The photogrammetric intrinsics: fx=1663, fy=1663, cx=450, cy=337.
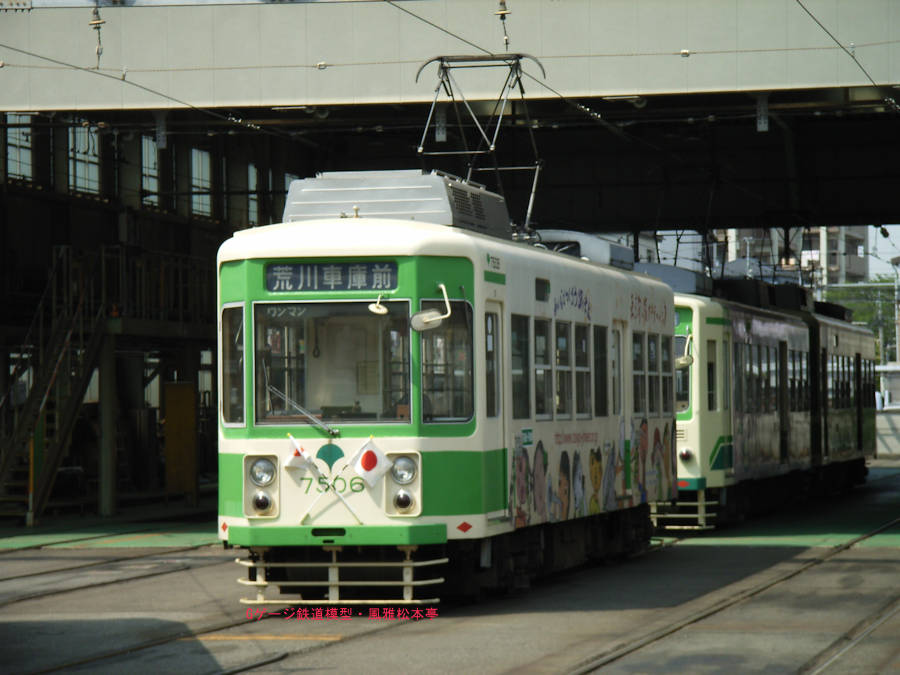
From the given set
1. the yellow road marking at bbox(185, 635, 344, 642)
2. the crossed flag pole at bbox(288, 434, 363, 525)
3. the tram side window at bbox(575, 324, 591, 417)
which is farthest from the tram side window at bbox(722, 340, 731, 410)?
the yellow road marking at bbox(185, 635, 344, 642)

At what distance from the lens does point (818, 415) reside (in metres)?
26.0

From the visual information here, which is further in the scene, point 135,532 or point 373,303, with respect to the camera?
point 135,532

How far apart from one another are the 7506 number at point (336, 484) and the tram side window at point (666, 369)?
572cm

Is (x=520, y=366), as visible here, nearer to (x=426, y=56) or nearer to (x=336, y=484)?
(x=336, y=484)

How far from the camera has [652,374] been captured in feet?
52.5

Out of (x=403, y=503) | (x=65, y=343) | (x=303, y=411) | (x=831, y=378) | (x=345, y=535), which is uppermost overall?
(x=65, y=343)

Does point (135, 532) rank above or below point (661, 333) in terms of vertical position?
below

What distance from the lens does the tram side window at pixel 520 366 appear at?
484 inches

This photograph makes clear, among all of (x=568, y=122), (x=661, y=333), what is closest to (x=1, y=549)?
(x=661, y=333)

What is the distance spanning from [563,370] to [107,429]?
1209 centimetres

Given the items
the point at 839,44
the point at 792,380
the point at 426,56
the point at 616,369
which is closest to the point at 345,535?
the point at 616,369

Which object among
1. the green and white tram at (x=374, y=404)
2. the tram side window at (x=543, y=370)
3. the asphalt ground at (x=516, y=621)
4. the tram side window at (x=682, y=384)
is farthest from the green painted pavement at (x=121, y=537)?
the green and white tram at (x=374, y=404)

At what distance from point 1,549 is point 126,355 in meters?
12.0

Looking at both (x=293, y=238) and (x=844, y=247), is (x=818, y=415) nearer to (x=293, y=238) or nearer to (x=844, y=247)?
(x=293, y=238)
